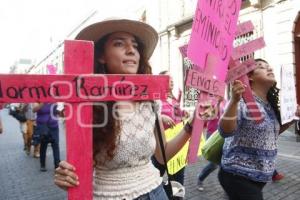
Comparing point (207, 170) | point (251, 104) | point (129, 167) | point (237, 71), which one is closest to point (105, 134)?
point (129, 167)

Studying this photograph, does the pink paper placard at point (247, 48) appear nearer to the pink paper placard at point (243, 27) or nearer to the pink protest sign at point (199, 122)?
the pink paper placard at point (243, 27)

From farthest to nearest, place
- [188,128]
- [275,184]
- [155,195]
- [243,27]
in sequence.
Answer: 1. [275,184]
2. [243,27]
3. [188,128]
4. [155,195]

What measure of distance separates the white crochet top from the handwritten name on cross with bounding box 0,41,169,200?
215 mm

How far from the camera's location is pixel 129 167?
174cm

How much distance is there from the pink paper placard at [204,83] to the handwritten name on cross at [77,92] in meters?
0.39

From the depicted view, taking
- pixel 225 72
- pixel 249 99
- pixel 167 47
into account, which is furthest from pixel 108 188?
pixel 167 47

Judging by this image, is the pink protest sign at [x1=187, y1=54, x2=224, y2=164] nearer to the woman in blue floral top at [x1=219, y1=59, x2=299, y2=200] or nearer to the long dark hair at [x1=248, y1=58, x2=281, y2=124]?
the woman in blue floral top at [x1=219, y1=59, x2=299, y2=200]

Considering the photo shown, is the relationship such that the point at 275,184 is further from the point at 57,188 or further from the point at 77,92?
the point at 77,92

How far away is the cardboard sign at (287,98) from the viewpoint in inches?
110

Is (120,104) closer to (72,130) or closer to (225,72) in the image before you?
(72,130)

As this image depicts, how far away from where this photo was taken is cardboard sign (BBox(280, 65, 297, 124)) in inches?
110

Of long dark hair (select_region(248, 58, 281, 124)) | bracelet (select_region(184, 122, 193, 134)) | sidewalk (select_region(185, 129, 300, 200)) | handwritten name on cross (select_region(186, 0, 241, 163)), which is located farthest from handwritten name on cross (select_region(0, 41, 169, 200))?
sidewalk (select_region(185, 129, 300, 200))

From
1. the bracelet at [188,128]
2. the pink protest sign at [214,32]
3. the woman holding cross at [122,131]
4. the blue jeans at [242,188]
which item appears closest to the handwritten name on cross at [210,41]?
the pink protest sign at [214,32]

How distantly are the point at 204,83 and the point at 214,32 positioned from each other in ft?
0.87
